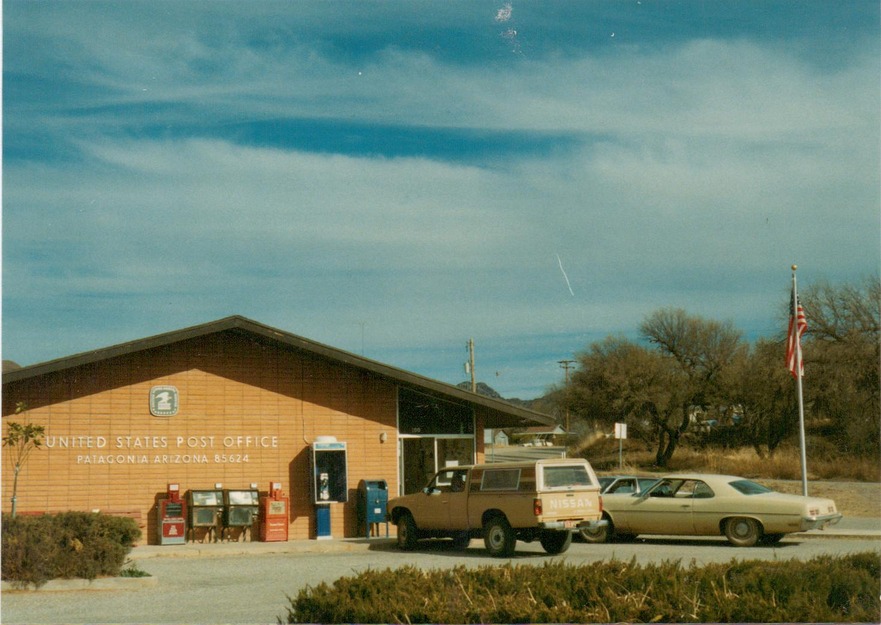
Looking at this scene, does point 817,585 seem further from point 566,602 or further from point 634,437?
point 634,437

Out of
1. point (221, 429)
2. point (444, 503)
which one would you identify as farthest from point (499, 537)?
Answer: point (221, 429)

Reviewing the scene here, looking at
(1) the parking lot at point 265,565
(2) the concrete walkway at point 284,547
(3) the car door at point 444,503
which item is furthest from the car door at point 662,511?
(3) the car door at point 444,503

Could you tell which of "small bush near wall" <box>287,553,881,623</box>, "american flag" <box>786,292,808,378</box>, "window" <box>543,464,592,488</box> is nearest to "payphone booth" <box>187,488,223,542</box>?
"window" <box>543,464,592,488</box>

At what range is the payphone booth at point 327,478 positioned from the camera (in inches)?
887

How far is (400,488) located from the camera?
24062mm

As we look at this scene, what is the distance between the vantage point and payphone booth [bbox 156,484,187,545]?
68.6 ft

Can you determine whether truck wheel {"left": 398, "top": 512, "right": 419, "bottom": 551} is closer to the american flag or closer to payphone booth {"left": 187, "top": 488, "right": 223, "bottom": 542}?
payphone booth {"left": 187, "top": 488, "right": 223, "bottom": 542}

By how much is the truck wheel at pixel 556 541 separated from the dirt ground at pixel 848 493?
1506cm

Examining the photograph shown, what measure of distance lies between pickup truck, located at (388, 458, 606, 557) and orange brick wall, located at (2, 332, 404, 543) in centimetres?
479

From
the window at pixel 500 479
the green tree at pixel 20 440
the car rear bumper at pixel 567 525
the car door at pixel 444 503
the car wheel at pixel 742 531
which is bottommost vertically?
the car wheel at pixel 742 531

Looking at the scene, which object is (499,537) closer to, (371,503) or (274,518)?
(371,503)

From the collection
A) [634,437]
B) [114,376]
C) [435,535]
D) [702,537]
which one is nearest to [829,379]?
[634,437]

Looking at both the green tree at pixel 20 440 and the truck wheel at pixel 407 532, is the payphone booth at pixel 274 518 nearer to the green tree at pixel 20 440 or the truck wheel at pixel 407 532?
the truck wheel at pixel 407 532

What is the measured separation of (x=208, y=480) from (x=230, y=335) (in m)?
3.35
